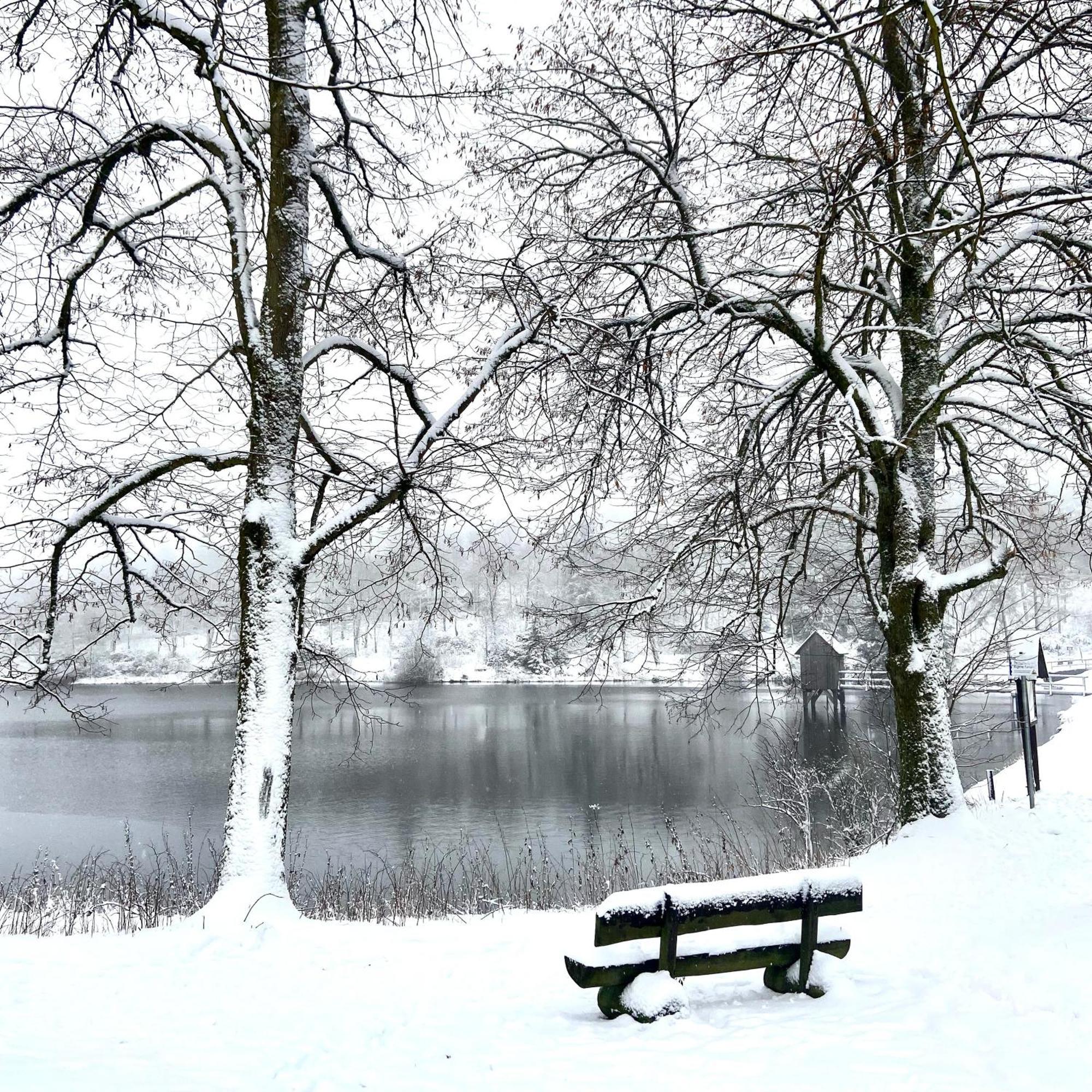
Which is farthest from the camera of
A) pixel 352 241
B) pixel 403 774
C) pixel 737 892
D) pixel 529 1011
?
pixel 403 774

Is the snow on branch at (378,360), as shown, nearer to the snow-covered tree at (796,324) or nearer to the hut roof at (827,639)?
the snow-covered tree at (796,324)

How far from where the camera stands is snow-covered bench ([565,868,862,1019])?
13.0 feet

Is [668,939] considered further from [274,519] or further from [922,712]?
[922,712]

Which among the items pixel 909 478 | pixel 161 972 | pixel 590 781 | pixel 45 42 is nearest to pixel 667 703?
pixel 909 478

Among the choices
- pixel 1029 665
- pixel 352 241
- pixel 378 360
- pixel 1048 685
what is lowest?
pixel 1048 685

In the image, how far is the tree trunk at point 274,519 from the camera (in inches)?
224

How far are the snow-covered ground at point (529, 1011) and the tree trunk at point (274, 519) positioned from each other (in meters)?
0.72

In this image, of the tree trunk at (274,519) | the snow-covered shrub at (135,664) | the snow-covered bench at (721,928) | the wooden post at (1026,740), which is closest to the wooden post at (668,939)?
the snow-covered bench at (721,928)

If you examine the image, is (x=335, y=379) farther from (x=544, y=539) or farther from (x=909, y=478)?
(x=909, y=478)

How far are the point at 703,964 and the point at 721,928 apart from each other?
0.24 meters

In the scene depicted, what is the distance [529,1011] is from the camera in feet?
14.0

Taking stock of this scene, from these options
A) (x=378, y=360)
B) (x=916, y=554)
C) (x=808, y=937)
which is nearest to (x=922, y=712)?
(x=916, y=554)

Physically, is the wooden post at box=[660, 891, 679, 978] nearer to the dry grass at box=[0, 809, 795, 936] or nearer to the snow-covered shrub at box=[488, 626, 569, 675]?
the snow-covered shrub at box=[488, 626, 569, 675]

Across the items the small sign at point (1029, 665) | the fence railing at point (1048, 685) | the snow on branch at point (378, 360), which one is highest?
the snow on branch at point (378, 360)
